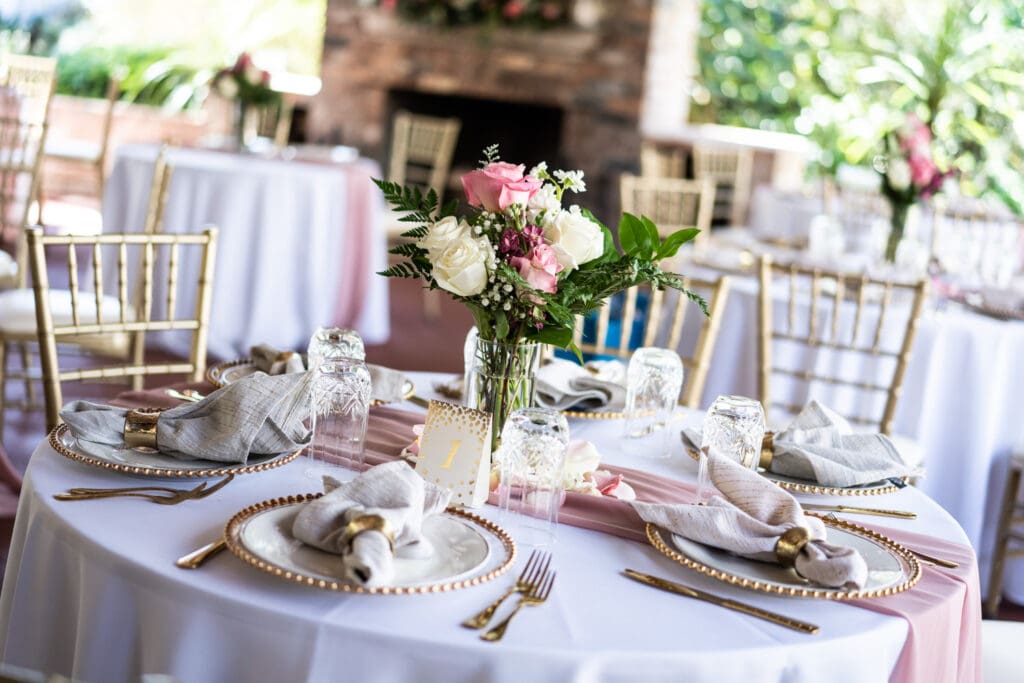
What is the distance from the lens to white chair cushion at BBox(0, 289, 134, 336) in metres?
3.27

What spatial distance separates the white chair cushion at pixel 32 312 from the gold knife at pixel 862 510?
212cm

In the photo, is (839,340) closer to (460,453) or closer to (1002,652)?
(1002,652)

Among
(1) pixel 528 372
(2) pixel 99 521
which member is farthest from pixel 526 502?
(2) pixel 99 521

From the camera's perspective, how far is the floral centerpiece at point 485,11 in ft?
25.2

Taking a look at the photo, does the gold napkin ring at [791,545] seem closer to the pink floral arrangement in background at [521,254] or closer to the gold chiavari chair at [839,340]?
the pink floral arrangement in background at [521,254]

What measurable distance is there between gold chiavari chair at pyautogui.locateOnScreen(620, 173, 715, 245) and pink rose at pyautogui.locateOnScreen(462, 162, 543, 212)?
2.93 metres

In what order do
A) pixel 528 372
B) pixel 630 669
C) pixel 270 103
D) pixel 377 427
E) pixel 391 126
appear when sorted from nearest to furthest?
pixel 630 669, pixel 528 372, pixel 377 427, pixel 270 103, pixel 391 126

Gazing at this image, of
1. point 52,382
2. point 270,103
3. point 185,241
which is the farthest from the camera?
point 270,103

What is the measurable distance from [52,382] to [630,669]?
142cm

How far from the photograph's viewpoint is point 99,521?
1374 mm

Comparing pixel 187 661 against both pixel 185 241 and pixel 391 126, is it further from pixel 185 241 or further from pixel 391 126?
pixel 391 126

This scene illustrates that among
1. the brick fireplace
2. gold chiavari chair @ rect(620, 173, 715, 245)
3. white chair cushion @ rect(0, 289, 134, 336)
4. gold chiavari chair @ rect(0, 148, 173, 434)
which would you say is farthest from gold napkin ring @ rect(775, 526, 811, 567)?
the brick fireplace

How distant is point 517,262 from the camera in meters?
1.53

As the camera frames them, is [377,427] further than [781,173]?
No
